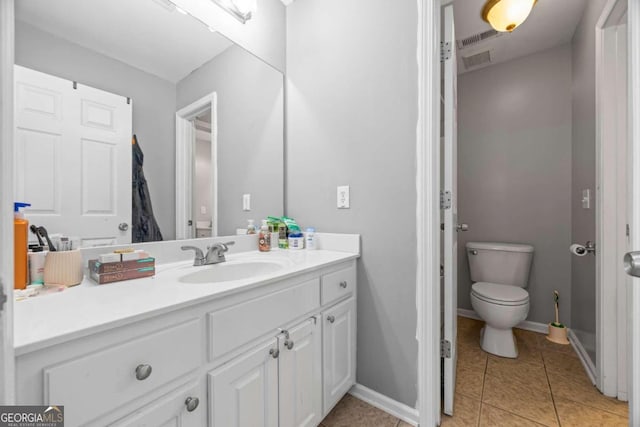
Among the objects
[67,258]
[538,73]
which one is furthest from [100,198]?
[538,73]

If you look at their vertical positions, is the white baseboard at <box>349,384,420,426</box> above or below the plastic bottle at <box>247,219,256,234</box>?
below

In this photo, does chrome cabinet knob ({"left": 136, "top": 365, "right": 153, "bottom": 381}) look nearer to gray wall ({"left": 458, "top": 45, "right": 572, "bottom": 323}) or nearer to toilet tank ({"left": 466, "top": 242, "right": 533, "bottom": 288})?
toilet tank ({"left": 466, "top": 242, "right": 533, "bottom": 288})

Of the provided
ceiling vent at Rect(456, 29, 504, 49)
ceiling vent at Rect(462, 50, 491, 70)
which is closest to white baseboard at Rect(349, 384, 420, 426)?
ceiling vent at Rect(456, 29, 504, 49)

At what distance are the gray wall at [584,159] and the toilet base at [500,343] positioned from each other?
0.45 m

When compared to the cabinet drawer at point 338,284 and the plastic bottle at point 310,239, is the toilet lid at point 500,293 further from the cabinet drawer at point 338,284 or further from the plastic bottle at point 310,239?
the plastic bottle at point 310,239

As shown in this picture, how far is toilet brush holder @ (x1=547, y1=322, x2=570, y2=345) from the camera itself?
83.5 inches

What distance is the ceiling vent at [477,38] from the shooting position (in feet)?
6.86

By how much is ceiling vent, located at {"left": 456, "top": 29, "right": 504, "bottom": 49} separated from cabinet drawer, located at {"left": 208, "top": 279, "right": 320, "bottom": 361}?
231cm

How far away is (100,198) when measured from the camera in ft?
3.27

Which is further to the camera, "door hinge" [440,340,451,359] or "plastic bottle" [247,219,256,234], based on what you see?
"plastic bottle" [247,219,256,234]

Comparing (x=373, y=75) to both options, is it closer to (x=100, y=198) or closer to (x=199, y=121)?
(x=199, y=121)

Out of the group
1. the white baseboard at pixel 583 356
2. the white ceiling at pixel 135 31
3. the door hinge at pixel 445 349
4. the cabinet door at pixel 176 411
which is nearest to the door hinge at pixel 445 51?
the white ceiling at pixel 135 31

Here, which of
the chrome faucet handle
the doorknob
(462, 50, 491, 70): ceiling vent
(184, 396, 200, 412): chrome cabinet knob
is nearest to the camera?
the doorknob

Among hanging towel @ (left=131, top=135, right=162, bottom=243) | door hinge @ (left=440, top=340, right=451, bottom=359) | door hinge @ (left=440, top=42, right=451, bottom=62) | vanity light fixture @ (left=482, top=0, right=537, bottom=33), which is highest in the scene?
vanity light fixture @ (left=482, top=0, right=537, bottom=33)
